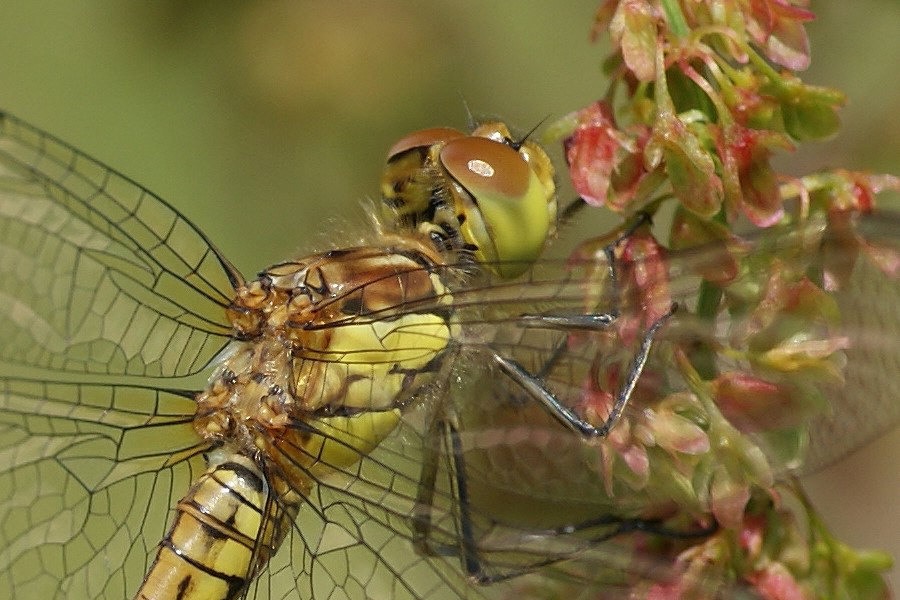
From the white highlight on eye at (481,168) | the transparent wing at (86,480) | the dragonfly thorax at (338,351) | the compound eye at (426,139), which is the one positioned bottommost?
the transparent wing at (86,480)

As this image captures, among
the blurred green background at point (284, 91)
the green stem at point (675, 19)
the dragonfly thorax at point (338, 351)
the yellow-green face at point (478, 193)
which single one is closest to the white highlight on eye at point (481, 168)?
the yellow-green face at point (478, 193)

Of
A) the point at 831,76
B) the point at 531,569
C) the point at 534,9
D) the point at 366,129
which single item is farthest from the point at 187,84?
the point at 531,569

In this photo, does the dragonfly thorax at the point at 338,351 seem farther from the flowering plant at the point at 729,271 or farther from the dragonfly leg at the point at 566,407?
the flowering plant at the point at 729,271

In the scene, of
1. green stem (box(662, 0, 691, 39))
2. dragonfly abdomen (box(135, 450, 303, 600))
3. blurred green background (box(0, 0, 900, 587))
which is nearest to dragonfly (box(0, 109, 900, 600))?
dragonfly abdomen (box(135, 450, 303, 600))

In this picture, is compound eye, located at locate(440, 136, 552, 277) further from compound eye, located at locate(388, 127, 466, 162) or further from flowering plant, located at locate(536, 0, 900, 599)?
flowering plant, located at locate(536, 0, 900, 599)

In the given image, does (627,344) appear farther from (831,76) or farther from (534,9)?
(534,9)

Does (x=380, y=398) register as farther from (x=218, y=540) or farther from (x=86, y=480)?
(x=86, y=480)
